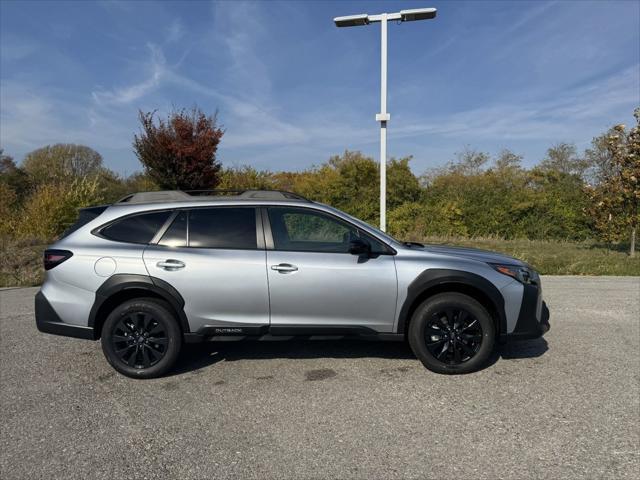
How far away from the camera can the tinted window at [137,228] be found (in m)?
4.15

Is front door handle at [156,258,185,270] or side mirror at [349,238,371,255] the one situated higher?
side mirror at [349,238,371,255]

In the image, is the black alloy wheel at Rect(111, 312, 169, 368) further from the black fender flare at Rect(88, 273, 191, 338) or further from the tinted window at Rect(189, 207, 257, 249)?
the tinted window at Rect(189, 207, 257, 249)

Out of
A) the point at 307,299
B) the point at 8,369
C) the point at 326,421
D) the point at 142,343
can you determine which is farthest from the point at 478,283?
the point at 8,369

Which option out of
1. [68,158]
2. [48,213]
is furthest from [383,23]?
[68,158]

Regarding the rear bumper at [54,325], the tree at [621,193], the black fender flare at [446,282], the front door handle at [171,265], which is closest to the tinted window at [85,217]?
the rear bumper at [54,325]

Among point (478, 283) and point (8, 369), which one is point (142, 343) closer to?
point (8, 369)

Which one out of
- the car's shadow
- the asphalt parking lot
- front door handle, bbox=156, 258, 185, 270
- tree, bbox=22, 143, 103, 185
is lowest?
the asphalt parking lot

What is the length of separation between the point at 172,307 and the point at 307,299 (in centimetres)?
127

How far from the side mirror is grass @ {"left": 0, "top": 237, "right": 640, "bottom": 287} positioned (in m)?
7.92

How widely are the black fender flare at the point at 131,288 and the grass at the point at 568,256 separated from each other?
9.12 metres

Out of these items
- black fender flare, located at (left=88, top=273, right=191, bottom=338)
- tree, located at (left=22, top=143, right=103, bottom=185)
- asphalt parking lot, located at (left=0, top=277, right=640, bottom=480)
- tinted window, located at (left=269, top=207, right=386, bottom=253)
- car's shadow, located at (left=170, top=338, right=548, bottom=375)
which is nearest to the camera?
asphalt parking lot, located at (left=0, top=277, right=640, bottom=480)

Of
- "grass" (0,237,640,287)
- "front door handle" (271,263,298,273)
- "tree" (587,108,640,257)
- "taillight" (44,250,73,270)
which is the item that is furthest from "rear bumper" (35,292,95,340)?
"tree" (587,108,640,257)

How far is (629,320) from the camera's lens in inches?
233

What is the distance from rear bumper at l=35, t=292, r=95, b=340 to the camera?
158 inches
